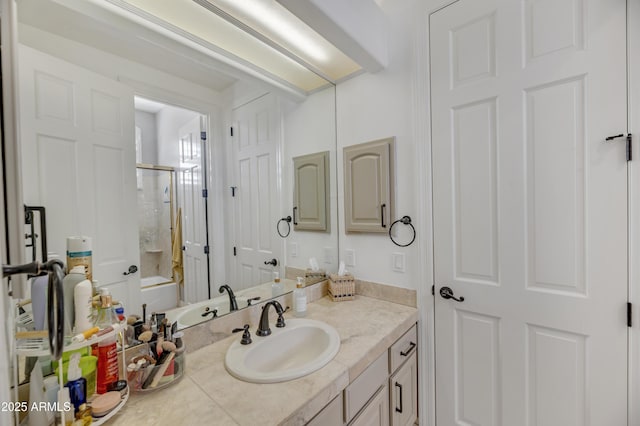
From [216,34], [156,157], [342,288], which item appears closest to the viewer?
[156,157]

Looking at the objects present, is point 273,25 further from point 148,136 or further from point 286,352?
point 286,352

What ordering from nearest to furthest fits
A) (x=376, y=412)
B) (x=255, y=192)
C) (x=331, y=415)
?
(x=331, y=415), (x=376, y=412), (x=255, y=192)

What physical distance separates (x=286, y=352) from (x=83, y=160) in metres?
1.13

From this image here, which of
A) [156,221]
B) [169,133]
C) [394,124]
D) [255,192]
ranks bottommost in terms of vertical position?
[156,221]

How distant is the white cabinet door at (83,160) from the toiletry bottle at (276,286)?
0.70 m

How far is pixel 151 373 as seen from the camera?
2.84 ft

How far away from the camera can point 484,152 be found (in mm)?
1335

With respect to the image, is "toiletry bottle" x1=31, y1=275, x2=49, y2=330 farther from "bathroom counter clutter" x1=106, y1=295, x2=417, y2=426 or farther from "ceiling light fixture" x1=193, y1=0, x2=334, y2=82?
"ceiling light fixture" x1=193, y1=0, x2=334, y2=82

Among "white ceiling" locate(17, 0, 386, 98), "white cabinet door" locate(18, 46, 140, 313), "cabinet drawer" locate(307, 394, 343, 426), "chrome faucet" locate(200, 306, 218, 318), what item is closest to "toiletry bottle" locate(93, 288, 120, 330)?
"white cabinet door" locate(18, 46, 140, 313)

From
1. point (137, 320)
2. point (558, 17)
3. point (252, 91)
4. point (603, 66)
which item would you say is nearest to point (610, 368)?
point (603, 66)

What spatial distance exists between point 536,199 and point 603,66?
0.56m

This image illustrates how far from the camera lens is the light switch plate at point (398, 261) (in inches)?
63.7

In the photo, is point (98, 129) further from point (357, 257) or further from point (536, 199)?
point (536, 199)

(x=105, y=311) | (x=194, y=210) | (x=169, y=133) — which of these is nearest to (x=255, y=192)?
(x=194, y=210)
